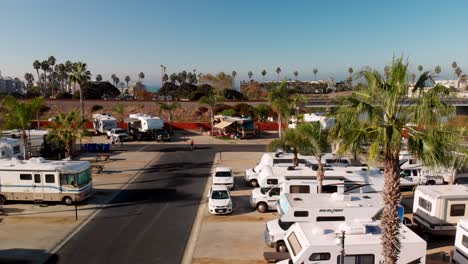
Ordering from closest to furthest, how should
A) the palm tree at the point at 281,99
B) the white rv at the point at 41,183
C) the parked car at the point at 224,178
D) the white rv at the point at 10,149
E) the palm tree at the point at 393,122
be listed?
the palm tree at the point at 393,122, the white rv at the point at 41,183, the parked car at the point at 224,178, the white rv at the point at 10,149, the palm tree at the point at 281,99

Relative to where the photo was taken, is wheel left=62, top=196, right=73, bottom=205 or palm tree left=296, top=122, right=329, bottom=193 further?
wheel left=62, top=196, right=73, bottom=205

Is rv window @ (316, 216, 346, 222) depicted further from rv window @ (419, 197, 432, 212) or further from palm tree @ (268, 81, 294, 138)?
palm tree @ (268, 81, 294, 138)

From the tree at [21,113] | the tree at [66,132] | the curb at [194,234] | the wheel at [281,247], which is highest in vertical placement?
the tree at [21,113]

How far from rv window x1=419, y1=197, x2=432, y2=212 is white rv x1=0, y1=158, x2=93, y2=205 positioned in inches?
724

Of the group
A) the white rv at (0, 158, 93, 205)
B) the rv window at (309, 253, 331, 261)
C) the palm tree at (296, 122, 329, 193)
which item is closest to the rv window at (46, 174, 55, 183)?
the white rv at (0, 158, 93, 205)

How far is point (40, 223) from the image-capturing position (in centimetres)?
1998

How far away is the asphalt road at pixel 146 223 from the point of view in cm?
1645

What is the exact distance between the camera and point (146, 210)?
73.3ft

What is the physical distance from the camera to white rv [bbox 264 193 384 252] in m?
16.7

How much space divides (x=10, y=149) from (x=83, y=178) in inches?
452

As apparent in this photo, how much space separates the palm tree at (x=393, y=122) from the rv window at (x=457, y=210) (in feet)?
33.9

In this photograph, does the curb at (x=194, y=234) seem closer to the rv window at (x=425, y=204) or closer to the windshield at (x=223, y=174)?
the windshield at (x=223, y=174)

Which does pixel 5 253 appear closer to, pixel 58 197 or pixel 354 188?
pixel 58 197

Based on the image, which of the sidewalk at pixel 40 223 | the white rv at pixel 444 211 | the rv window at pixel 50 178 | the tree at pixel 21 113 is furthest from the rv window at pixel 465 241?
the tree at pixel 21 113
